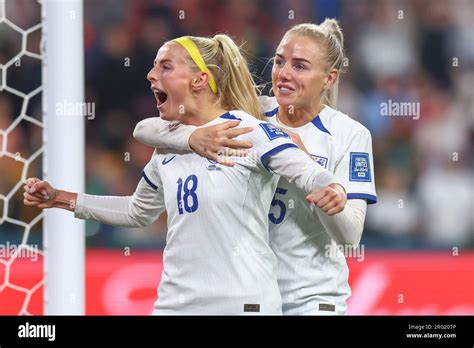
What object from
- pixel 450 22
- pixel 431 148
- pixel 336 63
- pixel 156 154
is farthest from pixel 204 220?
pixel 450 22

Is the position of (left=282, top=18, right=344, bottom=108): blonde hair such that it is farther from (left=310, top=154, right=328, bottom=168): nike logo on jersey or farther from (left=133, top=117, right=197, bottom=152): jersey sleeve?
(left=133, top=117, right=197, bottom=152): jersey sleeve

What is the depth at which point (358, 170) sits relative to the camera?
79.6 inches

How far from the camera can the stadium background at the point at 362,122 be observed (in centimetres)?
349

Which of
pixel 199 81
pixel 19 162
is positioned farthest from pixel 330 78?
pixel 19 162

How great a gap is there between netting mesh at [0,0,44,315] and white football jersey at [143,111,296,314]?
1034 millimetres

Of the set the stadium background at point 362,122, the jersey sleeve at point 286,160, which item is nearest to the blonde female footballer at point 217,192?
the jersey sleeve at point 286,160

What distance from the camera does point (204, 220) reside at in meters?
1.89

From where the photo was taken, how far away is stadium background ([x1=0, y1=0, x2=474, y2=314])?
3488 millimetres

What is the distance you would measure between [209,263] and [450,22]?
117 inches

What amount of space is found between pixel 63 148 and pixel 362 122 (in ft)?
6.58

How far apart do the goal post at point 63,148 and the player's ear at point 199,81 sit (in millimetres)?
523

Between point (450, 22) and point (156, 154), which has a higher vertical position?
point (450, 22)
